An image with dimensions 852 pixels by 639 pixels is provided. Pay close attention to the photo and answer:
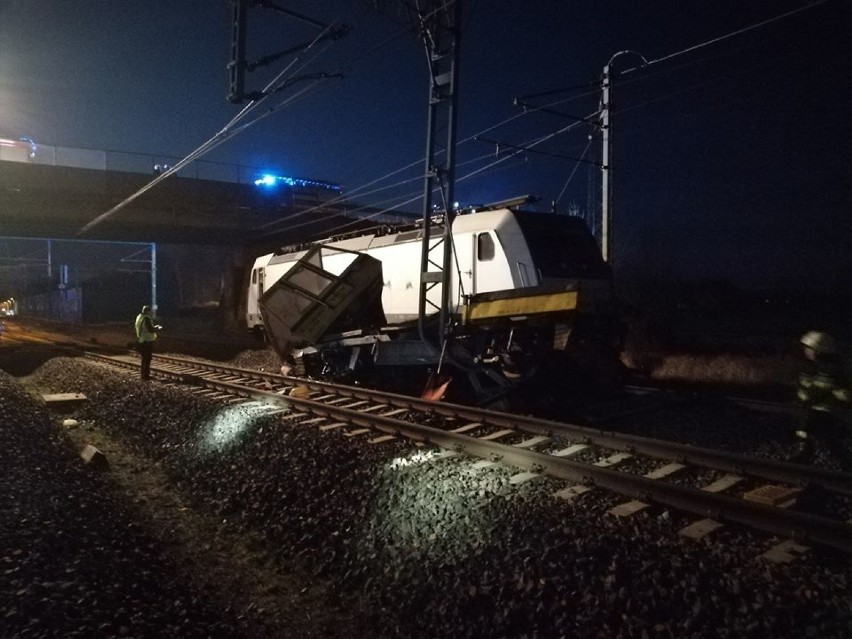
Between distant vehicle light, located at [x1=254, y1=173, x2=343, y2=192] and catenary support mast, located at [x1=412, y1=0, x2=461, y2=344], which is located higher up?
distant vehicle light, located at [x1=254, y1=173, x2=343, y2=192]

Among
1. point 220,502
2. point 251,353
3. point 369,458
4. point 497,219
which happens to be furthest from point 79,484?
point 251,353

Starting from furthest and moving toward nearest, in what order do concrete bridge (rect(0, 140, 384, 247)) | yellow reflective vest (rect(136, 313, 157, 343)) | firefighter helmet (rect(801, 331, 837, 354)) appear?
concrete bridge (rect(0, 140, 384, 247)), yellow reflective vest (rect(136, 313, 157, 343)), firefighter helmet (rect(801, 331, 837, 354))

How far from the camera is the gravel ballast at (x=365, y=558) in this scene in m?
3.75

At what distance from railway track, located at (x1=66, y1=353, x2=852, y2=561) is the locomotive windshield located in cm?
465

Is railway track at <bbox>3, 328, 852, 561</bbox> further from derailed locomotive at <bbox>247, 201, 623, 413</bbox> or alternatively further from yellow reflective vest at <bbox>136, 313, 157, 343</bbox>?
yellow reflective vest at <bbox>136, 313, 157, 343</bbox>

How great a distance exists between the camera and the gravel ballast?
3752 mm

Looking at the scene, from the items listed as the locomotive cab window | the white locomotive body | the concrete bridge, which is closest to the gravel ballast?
the white locomotive body

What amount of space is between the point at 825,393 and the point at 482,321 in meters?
5.94

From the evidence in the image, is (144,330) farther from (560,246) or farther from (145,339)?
(560,246)

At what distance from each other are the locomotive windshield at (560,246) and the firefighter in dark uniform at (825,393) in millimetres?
6904

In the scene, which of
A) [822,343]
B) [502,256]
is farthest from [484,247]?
[822,343]

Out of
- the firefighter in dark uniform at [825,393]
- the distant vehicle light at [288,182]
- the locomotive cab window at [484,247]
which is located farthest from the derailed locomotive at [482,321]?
the distant vehicle light at [288,182]

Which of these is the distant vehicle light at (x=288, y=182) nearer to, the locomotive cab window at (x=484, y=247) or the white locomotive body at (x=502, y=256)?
the white locomotive body at (x=502, y=256)

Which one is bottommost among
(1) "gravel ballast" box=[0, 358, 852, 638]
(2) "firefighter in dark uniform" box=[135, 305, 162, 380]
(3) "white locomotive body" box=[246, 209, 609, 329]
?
(1) "gravel ballast" box=[0, 358, 852, 638]
